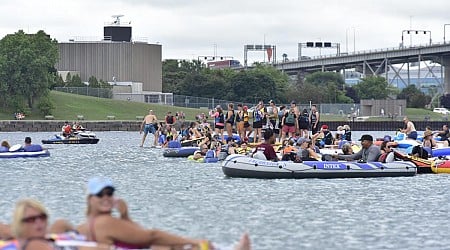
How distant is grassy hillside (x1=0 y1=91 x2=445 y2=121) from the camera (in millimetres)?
117738

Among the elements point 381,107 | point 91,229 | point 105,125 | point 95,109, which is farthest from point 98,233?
point 381,107

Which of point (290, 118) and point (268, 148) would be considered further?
point (290, 118)

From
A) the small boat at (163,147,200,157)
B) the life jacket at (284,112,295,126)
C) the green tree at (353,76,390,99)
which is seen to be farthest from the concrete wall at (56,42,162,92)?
the life jacket at (284,112,295,126)

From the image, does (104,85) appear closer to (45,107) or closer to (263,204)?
(45,107)

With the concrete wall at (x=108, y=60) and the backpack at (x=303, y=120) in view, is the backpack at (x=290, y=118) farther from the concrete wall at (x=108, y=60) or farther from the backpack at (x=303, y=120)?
the concrete wall at (x=108, y=60)

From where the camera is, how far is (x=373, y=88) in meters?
195

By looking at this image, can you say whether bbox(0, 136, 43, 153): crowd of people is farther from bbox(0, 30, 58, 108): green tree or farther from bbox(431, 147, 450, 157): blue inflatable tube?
bbox(0, 30, 58, 108): green tree

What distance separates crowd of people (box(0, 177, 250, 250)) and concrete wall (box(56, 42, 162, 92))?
488 feet

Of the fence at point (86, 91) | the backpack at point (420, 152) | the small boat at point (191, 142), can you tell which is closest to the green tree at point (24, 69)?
the fence at point (86, 91)

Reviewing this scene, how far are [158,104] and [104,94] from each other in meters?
8.37

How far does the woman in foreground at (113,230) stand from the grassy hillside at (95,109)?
101 m

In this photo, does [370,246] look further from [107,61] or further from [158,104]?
[107,61]

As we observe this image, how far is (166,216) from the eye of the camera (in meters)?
Answer: 27.1

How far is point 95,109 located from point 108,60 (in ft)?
138
